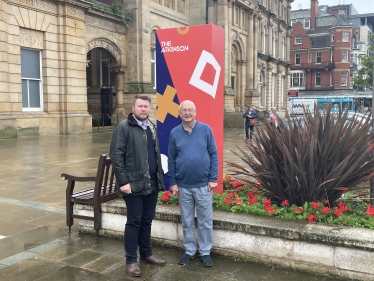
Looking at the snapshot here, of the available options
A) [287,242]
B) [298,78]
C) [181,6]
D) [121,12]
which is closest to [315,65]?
[298,78]

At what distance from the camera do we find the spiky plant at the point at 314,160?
4.66m

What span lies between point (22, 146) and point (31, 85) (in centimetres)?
506

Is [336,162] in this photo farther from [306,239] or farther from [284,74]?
[284,74]

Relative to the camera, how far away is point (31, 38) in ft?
60.6

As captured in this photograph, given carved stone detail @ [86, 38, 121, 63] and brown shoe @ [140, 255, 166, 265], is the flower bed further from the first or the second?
carved stone detail @ [86, 38, 121, 63]

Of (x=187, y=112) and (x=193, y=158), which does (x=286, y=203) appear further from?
(x=187, y=112)

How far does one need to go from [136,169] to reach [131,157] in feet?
0.42

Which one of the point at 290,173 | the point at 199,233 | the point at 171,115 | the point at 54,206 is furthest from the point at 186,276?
the point at 54,206

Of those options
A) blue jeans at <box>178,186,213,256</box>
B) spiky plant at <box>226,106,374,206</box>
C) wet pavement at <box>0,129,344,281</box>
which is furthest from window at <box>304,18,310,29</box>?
blue jeans at <box>178,186,213,256</box>

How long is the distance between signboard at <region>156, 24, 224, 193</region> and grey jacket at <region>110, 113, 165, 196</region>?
1757 mm

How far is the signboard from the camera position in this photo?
555 cm

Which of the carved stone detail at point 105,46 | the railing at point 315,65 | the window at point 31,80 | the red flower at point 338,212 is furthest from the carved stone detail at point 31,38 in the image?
the railing at point 315,65

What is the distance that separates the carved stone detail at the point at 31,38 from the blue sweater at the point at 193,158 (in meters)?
16.1

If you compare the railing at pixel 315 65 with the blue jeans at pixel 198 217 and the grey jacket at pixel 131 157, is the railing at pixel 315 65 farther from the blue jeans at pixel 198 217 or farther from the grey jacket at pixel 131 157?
the grey jacket at pixel 131 157
